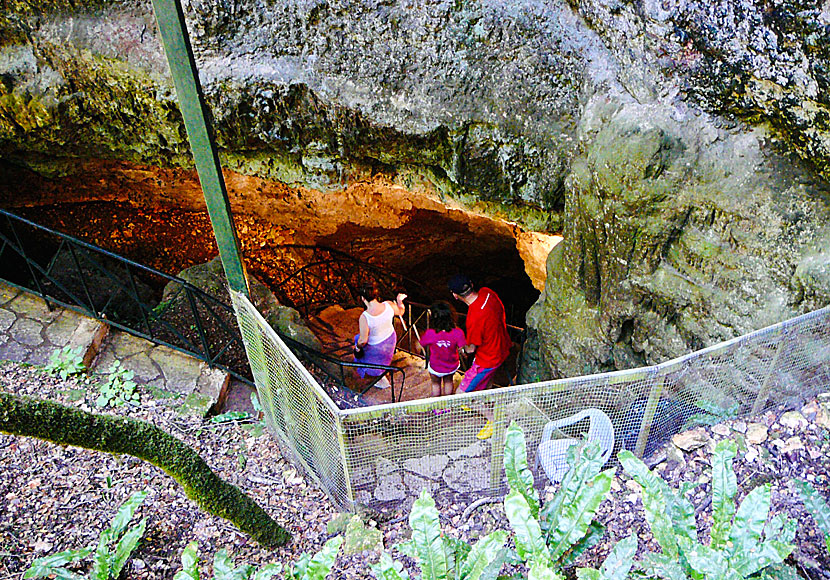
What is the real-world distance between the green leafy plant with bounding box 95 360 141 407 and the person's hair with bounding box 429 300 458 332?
14.9ft

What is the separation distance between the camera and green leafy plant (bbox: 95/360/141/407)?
468 centimetres

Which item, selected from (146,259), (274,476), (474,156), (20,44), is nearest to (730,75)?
(474,156)

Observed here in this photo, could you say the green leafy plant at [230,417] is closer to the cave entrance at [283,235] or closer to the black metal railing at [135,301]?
the black metal railing at [135,301]

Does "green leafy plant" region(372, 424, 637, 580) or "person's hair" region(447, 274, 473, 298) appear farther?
"person's hair" region(447, 274, 473, 298)

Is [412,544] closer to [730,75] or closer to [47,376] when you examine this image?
[730,75]

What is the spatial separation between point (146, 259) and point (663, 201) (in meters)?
8.39

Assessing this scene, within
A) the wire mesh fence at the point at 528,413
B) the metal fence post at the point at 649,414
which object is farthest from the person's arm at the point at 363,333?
the metal fence post at the point at 649,414

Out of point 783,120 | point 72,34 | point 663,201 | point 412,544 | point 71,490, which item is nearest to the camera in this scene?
point 412,544

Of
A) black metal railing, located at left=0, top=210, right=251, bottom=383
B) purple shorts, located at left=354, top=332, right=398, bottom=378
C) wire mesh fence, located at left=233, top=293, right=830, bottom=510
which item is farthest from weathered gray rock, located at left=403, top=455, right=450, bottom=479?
purple shorts, located at left=354, top=332, right=398, bottom=378

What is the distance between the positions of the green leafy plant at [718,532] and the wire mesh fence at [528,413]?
1.54ft

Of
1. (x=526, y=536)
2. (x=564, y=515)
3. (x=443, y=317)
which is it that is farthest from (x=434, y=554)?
(x=443, y=317)

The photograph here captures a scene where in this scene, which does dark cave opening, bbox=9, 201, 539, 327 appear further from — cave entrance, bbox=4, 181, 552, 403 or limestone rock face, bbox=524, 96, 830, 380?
limestone rock face, bbox=524, 96, 830, 380

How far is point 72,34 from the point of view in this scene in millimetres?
4633

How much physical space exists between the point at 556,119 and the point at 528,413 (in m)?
2.46
